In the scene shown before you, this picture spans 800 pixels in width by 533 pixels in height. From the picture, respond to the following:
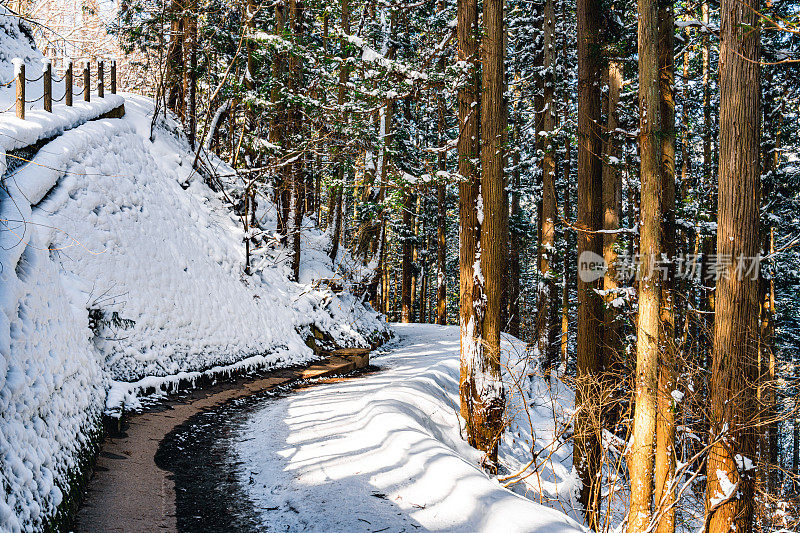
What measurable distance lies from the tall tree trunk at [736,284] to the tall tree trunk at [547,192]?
366 inches

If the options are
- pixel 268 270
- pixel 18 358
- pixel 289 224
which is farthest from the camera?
pixel 289 224

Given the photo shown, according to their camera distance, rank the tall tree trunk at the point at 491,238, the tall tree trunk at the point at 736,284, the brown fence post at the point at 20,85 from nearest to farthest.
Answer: the tall tree trunk at the point at 736,284
the tall tree trunk at the point at 491,238
the brown fence post at the point at 20,85

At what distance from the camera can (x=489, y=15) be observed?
26.2ft

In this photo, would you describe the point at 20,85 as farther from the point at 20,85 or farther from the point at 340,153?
the point at 340,153

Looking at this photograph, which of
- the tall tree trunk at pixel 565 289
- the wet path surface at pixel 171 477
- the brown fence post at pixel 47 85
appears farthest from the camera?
the tall tree trunk at pixel 565 289

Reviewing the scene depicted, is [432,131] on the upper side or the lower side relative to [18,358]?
upper

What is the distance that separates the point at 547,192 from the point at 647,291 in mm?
9990

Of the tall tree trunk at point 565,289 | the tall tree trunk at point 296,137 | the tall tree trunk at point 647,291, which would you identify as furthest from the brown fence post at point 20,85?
the tall tree trunk at point 565,289

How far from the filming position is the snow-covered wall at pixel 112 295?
3.80 meters

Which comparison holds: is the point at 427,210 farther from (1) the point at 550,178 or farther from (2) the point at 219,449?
(2) the point at 219,449

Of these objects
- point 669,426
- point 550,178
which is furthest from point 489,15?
point 550,178

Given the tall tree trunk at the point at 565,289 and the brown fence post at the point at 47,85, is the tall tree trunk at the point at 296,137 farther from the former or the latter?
the tall tree trunk at the point at 565,289

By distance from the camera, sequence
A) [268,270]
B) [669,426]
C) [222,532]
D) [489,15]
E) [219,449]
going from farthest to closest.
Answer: [268,270] → [489,15] → [669,426] → [219,449] → [222,532]

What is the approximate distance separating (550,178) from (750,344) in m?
10.8
